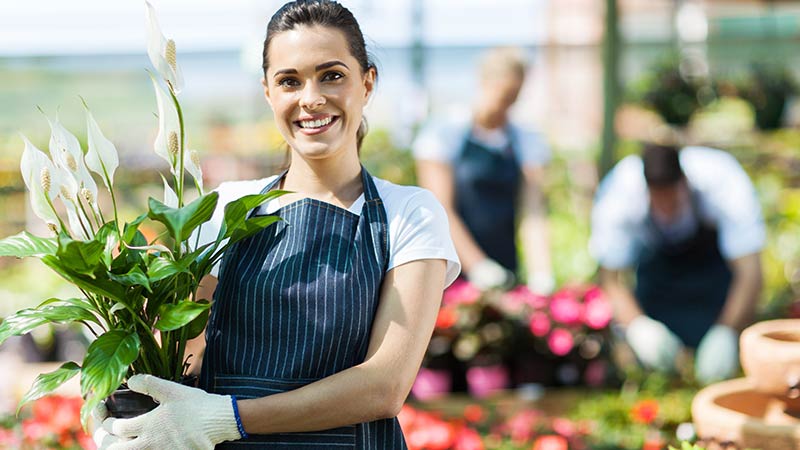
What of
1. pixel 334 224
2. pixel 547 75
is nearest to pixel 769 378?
pixel 334 224

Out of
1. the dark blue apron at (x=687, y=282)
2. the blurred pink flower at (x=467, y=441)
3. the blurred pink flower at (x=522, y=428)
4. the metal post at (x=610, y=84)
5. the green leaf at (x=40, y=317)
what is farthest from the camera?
the metal post at (x=610, y=84)

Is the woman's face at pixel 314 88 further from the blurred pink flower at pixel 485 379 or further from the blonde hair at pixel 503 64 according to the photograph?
the blonde hair at pixel 503 64

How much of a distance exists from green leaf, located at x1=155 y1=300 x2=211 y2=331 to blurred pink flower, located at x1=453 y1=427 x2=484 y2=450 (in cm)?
158

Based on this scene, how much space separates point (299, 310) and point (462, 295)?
2.39 meters

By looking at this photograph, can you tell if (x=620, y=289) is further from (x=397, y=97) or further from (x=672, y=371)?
(x=397, y=97)

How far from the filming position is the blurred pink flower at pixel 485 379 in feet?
12.6

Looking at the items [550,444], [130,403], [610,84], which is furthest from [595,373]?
[130,403]

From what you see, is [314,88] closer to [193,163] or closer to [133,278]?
[193,163]

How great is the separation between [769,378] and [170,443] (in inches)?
44.3

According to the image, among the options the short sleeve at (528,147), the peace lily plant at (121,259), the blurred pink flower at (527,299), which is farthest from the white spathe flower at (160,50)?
the short sleeve at (528,147)

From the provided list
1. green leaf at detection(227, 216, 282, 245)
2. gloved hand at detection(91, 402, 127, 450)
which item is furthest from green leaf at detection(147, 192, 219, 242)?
gloved hand at detection(91, 402, 127, 450)

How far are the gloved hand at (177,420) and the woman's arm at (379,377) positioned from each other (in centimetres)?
3

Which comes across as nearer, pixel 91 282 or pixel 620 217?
pixel 91 282

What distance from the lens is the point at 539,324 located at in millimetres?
3928
